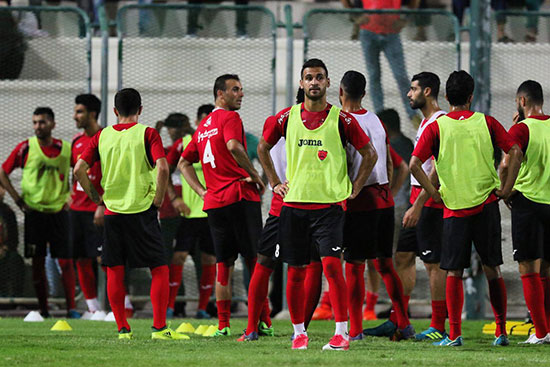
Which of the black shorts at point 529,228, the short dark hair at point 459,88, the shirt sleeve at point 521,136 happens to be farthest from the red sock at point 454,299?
the short dark hair at point 459,88

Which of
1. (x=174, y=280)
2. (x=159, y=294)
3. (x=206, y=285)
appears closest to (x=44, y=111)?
(x=174, y=280)

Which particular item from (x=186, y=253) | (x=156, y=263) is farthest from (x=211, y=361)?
(x=186, y=253)

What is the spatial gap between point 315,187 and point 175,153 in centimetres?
353

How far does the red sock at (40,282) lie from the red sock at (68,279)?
7.8 inches

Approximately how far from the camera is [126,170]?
28.9ft

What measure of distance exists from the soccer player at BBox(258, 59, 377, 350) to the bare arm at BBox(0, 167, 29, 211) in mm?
5177

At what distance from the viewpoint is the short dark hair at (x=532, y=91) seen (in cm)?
877

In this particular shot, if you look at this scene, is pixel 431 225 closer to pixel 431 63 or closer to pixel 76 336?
pixel 76 336

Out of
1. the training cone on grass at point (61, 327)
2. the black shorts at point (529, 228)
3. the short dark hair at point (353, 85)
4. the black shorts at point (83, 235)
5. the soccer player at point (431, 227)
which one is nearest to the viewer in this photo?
the black shorts at point (529, 228)

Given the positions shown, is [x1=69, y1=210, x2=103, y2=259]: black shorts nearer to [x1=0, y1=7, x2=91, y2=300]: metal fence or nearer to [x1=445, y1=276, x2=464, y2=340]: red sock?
[x1=0, y1=7, x2=91, y2=300]: metal fence

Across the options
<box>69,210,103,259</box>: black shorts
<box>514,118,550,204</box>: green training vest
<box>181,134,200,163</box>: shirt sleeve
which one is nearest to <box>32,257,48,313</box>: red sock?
<box>69,210,103,259</box>: black shorts

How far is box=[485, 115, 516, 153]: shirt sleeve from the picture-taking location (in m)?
8.12

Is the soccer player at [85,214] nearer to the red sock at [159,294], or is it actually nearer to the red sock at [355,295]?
the red sock at [159,294]

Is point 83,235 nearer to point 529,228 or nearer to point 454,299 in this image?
point 454,299
